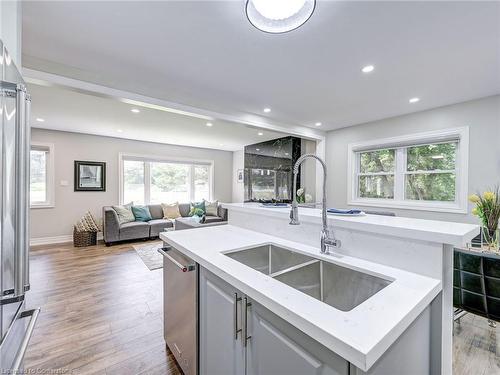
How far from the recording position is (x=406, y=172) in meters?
3.88

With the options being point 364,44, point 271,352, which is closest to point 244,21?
point 364,44

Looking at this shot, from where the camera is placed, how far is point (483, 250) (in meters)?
1.83

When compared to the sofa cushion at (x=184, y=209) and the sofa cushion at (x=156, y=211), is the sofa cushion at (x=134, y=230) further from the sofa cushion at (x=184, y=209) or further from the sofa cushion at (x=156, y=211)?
the sofa cushion at (x=184, y=209)

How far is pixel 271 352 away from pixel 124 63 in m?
2.71

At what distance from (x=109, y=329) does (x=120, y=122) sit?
140 inches

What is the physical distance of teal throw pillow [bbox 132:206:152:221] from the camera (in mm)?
5453

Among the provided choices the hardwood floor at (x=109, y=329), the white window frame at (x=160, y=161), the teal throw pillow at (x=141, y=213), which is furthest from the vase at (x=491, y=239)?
the white window frame at (x=160, y=161)

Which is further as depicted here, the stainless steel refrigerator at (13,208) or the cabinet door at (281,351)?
the stainless steel refrigerator at (13,208)

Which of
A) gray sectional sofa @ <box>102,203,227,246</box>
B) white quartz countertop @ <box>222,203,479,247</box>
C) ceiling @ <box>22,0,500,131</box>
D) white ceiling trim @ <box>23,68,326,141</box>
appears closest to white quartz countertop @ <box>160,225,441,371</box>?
white quartz countertop @ <box>222,203,479,247</box>

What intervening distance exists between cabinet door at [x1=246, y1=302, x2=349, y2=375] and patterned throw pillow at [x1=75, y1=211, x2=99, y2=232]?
16.8 feet

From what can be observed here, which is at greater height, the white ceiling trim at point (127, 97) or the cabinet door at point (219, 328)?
the white ceiling trim at point (127, 97)

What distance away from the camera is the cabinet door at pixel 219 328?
1011 mm

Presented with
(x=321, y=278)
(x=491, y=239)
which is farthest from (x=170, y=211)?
(x=491, y=239)

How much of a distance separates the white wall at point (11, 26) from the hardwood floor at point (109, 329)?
203 centimetres
